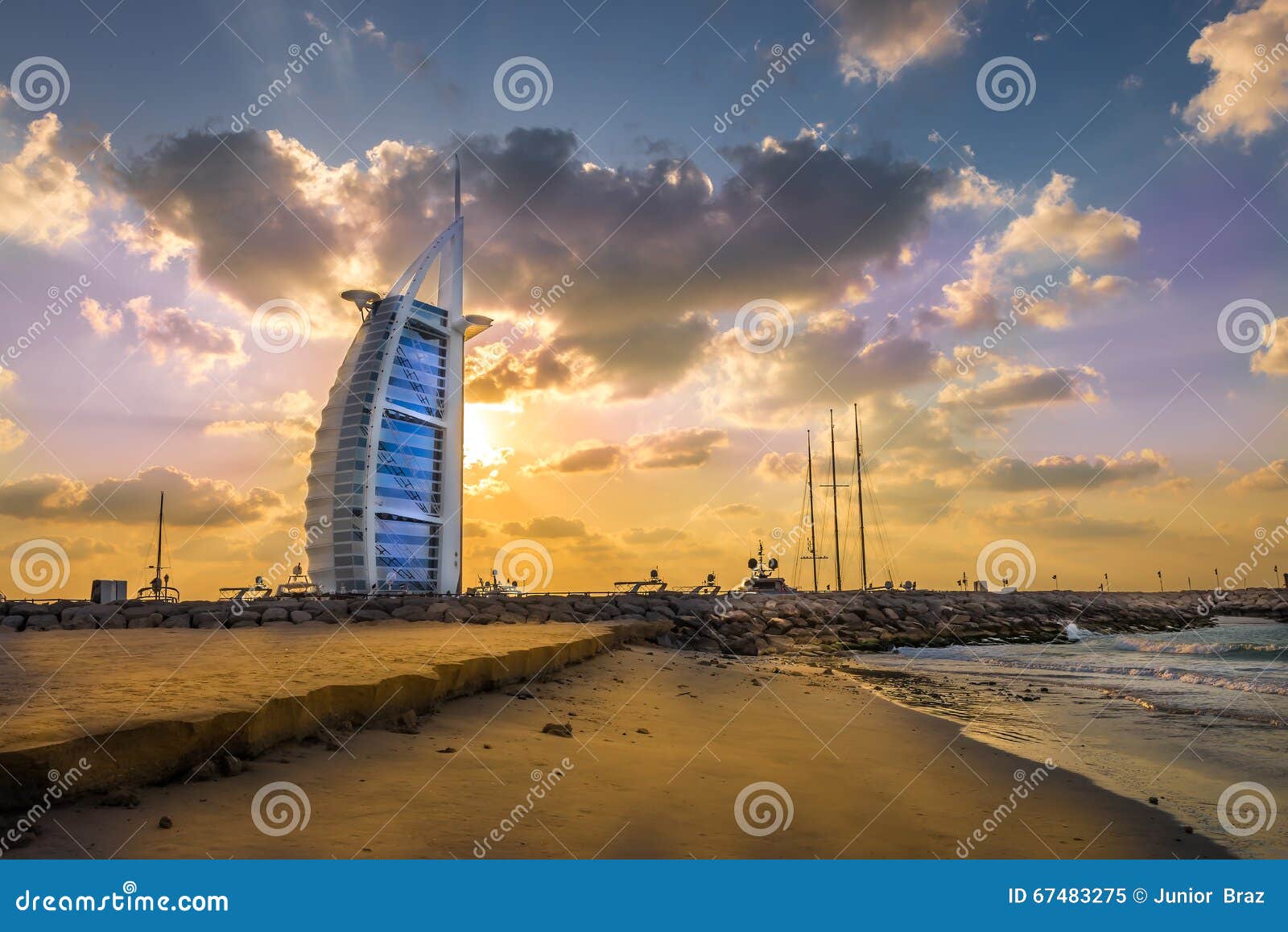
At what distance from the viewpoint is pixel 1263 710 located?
43.8 ft

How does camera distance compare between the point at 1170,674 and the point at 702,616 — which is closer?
the point at 1170,674

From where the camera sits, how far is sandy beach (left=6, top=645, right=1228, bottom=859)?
158 inches

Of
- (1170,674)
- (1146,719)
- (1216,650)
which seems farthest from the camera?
(1216,650)

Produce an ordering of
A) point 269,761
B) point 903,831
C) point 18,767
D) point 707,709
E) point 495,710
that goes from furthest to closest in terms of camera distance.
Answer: point 707,709
point 495,710
point 903,831
point 269,761
point 18,767

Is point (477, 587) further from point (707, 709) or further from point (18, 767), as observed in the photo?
point (18, 767)

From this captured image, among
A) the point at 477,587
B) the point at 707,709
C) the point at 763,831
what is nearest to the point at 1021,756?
the point at 707,709

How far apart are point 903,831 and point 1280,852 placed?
2.84 metres
